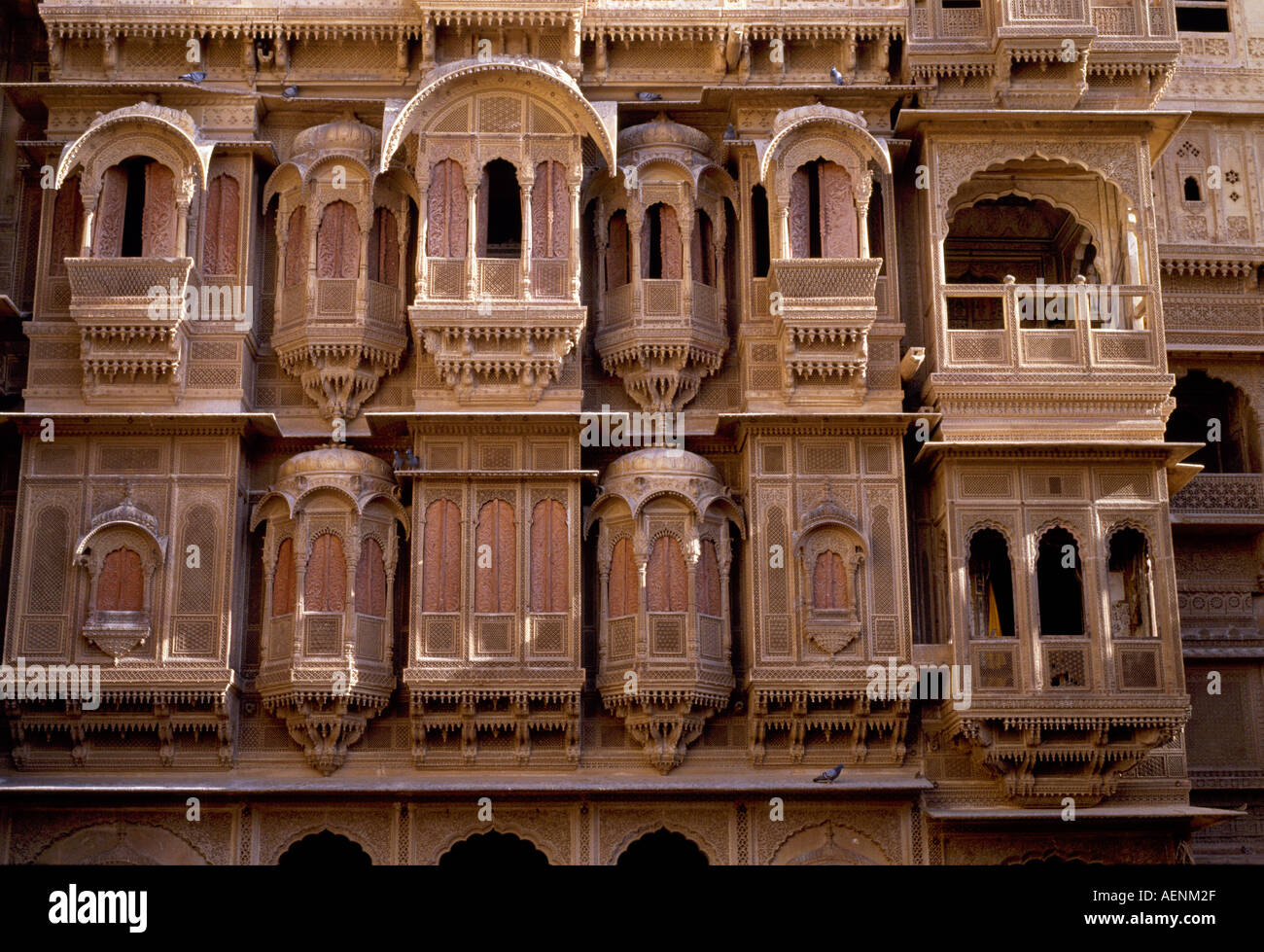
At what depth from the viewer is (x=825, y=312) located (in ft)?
64.2

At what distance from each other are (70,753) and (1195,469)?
11878mm

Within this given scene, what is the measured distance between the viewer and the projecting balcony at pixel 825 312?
19.6 meters

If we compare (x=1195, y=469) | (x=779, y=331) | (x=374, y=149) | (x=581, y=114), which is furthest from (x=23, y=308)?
(x=1195, y=469)

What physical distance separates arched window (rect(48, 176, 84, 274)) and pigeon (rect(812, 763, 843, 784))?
9.65 m

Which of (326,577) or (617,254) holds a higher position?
(617,254)

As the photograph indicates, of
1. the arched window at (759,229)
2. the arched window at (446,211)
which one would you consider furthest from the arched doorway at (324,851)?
the arched window at (759,229)

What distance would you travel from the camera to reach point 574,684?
18.7m

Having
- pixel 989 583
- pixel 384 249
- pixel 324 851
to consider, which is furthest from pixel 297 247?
pixel 989 583

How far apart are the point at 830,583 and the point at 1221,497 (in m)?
5.26

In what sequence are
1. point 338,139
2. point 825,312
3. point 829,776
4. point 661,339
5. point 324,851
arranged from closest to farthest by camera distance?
point 829,776 → point 825,312 → point 661,339 → point 338,139 → point 324,851

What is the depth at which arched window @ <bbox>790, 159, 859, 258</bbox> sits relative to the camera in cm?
1998

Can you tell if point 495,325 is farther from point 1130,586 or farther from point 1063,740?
point 1130,586

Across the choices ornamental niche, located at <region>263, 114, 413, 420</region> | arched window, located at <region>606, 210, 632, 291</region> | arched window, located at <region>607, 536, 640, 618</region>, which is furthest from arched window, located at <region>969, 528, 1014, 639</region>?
ornamental niche, located at <region>263, 114, 413, 420</region>

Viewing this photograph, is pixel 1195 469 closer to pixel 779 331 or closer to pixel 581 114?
pixel 779 331
